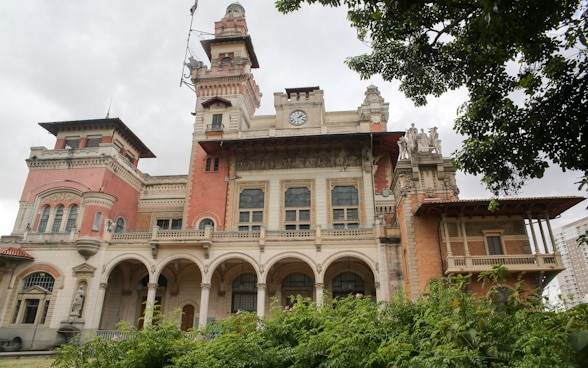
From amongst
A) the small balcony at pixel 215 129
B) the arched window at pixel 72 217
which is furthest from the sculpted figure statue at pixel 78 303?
the small balcony at pixel 215 129

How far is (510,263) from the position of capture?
18.9m

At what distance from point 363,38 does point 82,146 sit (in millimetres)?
28055

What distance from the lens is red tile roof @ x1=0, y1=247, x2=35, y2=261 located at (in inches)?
955

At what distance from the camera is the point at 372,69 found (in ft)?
36.6

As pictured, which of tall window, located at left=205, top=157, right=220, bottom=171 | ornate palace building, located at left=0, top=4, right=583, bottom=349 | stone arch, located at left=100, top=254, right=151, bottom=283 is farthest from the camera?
tall window, located at left=205, top=157, right=220, bottom=171

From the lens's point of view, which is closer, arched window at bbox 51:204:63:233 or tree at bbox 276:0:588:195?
tree at bbox 276:0:588:195

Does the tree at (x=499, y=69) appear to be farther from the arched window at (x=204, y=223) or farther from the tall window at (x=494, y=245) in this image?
the arched window at (x=204, y=223)

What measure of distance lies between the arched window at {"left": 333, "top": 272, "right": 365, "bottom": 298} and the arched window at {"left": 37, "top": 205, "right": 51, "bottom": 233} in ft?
68.9

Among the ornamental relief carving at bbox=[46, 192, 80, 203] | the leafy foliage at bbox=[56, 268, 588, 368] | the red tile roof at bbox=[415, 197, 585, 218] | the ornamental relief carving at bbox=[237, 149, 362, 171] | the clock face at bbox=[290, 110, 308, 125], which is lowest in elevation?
the leafy foliage at bbox=[56, 268, 588, 368]

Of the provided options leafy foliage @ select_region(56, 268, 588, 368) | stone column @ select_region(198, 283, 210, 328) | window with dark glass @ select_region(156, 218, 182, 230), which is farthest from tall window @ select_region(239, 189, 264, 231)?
leafy foliage @ select_region(56, 268, 588, 368)

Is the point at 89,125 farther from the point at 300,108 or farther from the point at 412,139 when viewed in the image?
the point at 412,139

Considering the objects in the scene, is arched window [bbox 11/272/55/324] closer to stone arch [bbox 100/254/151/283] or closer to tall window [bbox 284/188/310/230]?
stone arch [bbox 100/254/151/283]

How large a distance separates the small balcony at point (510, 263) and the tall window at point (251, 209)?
1370 centimetres

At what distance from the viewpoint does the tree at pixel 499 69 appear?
23.8 ft
